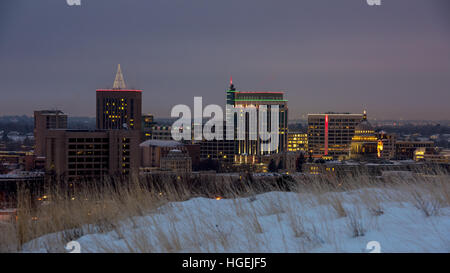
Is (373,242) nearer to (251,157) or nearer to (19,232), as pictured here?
(19,232)

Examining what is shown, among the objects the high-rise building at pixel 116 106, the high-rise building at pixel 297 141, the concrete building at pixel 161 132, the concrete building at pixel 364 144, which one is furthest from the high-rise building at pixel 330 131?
the high-rise building at pixel 116 106

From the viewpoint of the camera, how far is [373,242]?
4566mm

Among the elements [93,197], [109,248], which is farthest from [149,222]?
[93,197]

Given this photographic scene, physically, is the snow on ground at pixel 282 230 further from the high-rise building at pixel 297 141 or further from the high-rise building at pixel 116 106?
the high-rise building at pixel 297 141

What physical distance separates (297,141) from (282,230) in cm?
13299

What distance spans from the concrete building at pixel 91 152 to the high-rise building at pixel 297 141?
8800 cm

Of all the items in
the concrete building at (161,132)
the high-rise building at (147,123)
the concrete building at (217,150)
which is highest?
the high-rise building at (147,123)

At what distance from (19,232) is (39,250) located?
0.60 m

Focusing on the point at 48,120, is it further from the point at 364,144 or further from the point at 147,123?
the point at 147,123

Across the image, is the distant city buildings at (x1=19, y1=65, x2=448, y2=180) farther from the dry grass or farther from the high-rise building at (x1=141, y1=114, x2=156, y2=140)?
the dry grass

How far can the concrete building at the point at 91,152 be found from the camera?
50.0m

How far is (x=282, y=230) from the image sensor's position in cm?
528

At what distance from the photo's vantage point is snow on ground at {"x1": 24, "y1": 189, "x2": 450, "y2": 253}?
4.76 meters
